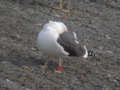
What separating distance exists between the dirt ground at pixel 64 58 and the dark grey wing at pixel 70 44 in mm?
411

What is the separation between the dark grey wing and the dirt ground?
0.41m

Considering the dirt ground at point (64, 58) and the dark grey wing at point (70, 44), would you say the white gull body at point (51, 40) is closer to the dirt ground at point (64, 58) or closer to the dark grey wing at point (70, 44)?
the dark grey wing at point (70, 44)

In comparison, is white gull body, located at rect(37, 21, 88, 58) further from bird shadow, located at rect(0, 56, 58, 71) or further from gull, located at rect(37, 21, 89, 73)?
bird shadow, located at rect(0, 56, 58, 71)

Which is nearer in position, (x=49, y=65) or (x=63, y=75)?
(x=63, y=75)

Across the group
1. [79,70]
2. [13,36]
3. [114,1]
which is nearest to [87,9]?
[114,1]

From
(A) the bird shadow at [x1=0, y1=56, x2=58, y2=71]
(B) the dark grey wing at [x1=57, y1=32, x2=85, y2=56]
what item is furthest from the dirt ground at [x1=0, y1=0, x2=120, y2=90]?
(B) the dark grey wing at [x1=57, y1=32, x2=85, y2=56]

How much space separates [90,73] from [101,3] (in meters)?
6.92

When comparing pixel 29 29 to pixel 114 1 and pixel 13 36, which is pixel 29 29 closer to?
pixel 13 36

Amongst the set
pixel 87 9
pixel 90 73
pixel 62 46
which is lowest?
pixel 90 73

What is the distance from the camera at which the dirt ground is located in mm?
5266

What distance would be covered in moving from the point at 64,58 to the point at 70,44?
1.02 m

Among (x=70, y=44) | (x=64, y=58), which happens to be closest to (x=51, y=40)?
(x=70, y=44)

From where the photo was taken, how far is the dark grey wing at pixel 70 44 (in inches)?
217

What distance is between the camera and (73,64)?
6418 mm
